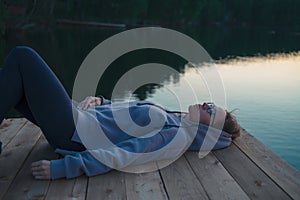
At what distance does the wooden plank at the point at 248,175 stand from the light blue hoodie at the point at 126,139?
110 millimetres

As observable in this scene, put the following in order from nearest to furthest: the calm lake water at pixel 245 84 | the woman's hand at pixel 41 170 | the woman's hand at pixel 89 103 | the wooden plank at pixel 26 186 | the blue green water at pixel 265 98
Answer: the wooden plank at pixel 26 186 → the woman's hand at pixel 41 170 → the woman's hand at pixel 89 103 → the blue green water at pixel 265 98 → the calm lake water at pixel 245 84

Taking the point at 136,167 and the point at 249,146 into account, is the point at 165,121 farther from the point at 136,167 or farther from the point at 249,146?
the point at 249,146

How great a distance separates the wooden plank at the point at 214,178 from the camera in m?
1.86

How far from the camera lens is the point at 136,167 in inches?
83.4

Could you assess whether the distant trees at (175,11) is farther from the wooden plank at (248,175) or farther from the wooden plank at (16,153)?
the wooden plank at (248,175)

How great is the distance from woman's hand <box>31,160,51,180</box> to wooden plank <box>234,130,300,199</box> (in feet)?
3.53

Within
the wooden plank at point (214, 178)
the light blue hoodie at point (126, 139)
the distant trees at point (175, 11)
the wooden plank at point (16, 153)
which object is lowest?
the distant trees at point (175, 11)

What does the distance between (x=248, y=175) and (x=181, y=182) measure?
1.17 feet

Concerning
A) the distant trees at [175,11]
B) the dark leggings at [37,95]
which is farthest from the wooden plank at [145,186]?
the distant trees at [175,11]

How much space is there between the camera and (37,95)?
2012 mm

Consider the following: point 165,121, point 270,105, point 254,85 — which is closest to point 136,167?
point 165,121

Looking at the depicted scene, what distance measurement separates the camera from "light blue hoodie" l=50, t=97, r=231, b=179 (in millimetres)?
1991

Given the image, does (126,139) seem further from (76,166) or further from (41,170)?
(41,170)

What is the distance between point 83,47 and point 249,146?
12.8 m
